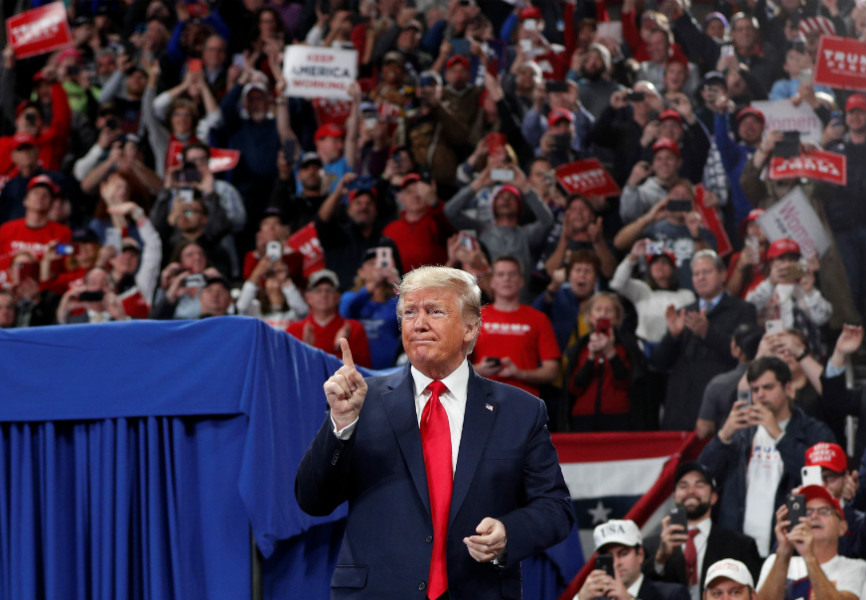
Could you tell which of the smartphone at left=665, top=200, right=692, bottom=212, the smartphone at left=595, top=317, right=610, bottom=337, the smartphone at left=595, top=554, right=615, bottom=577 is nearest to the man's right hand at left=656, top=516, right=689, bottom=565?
the smartphone at left=595, top=554, right=615, bottom=577

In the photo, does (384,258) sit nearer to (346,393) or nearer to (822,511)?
(822,511)

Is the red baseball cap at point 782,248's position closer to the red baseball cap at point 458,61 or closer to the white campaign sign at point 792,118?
the white campaign sign at point 792,118

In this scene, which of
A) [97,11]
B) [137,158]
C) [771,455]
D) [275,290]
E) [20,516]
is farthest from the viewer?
[97,11]

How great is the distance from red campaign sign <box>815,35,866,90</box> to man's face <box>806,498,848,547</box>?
3.16 meters

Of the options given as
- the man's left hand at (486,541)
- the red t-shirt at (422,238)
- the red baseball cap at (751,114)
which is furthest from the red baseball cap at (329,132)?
the man's left hand at (486,541)

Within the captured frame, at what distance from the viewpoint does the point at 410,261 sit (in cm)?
756

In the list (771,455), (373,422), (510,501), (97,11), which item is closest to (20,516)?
(373,422)

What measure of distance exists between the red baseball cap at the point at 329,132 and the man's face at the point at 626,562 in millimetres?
4288

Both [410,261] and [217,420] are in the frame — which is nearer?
[217,420]

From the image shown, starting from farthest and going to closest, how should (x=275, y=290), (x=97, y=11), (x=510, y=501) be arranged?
(x=97, y=11)
(x=275, y=290)
(x=510, y=501)

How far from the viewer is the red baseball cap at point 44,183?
8469 mm

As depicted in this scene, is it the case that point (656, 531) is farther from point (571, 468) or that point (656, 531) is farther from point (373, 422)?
point (373, 422)

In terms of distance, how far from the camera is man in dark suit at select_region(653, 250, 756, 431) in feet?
21.0

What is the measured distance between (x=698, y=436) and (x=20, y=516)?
394 cm
